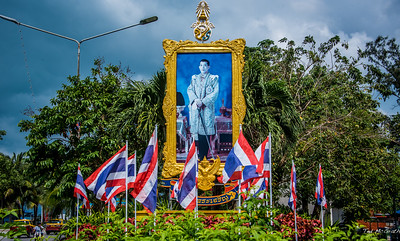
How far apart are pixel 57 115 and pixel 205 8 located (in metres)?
7.65

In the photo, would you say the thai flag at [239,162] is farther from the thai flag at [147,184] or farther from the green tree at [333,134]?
the green tree at [333,134]

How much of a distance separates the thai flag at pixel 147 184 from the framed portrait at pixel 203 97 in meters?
6.59

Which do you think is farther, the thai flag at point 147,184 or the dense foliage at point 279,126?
the dense foliage at point 279,126

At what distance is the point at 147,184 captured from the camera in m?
9.83

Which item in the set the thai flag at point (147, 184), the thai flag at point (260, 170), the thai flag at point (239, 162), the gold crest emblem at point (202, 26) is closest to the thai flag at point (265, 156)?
the thai flag at point (260, 170)

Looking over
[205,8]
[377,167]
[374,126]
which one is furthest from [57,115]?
[374,126]

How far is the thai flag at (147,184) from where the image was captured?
976 centimetres

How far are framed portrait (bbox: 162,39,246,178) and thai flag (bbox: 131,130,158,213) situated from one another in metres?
6.59

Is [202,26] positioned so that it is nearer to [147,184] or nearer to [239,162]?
[239,162]

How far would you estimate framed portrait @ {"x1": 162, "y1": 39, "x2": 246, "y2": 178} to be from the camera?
55.4 ft

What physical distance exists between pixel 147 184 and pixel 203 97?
794 cm

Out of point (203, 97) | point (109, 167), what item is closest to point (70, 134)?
point (203, 97)

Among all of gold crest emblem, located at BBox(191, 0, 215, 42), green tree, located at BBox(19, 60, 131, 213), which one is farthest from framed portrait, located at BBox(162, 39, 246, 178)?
green tree, located at BBox(19, 60, 131, 213)

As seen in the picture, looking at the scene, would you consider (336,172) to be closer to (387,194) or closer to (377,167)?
(377,167)
